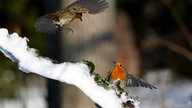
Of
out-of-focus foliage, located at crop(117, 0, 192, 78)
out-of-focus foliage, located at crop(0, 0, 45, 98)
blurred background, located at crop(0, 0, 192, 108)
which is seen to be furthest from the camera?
out-of-focus foliage, located at crop(117, 0, 192, 78)

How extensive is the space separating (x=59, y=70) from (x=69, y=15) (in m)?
0.10

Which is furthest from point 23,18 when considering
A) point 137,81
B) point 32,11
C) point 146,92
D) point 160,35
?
point 137,81

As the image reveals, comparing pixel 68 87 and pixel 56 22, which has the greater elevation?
pixel 68 87

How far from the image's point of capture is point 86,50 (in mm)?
2203

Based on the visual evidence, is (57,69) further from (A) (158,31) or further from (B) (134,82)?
(A) (158,31)

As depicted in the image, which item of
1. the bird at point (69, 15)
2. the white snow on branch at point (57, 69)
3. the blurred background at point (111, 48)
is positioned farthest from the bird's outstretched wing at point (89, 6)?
the blurred background at point (111, 48)

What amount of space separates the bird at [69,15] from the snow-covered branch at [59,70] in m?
0.07

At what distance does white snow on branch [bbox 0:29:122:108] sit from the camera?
1064 millimetres

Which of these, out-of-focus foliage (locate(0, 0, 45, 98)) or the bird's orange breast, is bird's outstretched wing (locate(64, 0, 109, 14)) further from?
out-of-focus foliage (locate(0, 0, 45, 98))

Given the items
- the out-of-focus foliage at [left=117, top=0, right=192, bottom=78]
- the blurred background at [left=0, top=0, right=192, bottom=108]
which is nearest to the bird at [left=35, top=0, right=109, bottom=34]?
the blurred background at [left=0, top=0, right=192, bottom=108]

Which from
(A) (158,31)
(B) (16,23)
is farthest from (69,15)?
(A) (158,31)

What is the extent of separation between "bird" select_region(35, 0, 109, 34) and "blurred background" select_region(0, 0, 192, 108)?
513 mm

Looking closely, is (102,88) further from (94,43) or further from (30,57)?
(94,43)

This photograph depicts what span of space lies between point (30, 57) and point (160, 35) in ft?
21.1
